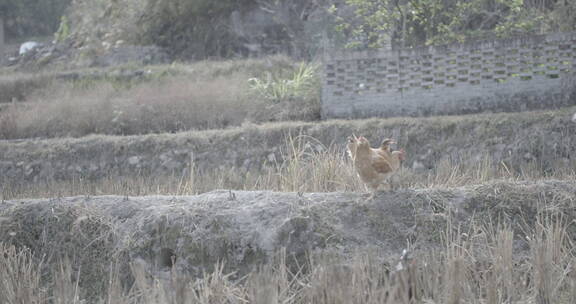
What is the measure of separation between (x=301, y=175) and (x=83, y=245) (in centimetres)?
227

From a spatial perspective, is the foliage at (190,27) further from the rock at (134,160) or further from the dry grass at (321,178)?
the dry grass at (321,178)

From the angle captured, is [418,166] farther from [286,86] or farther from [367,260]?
[367,260]

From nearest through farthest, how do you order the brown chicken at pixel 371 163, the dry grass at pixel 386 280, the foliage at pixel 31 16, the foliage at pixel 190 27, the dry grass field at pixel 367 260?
the dry grass at pixel 386 280, the dry grass field at pixel 367 260, the brown chicken at pixel 371 163, the foliage at pixel 190 27, the foliage at pixel 31 16

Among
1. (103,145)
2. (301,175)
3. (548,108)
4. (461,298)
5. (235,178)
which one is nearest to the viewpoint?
(461,298)

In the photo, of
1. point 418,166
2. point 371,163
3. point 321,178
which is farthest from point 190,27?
point 371,163

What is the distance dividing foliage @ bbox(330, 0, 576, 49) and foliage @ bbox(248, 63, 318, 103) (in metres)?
1.09

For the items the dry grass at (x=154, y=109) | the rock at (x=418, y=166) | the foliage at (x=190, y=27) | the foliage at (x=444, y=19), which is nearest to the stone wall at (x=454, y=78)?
the dry grass at (x=154, y=109)

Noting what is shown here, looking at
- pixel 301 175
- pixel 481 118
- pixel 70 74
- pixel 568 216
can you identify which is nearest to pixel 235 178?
pixel 301 175

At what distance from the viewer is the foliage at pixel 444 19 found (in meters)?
11.8

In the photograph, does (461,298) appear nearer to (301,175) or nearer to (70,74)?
(301,175)

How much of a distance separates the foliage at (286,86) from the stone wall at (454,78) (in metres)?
1.15

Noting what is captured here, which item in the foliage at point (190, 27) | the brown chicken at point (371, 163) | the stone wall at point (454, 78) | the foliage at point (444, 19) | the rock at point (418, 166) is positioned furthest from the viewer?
the foliage at point (190, 27)

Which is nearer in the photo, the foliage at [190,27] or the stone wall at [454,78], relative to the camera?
the stone wall at [454,78]

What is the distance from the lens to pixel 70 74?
1593 cm
